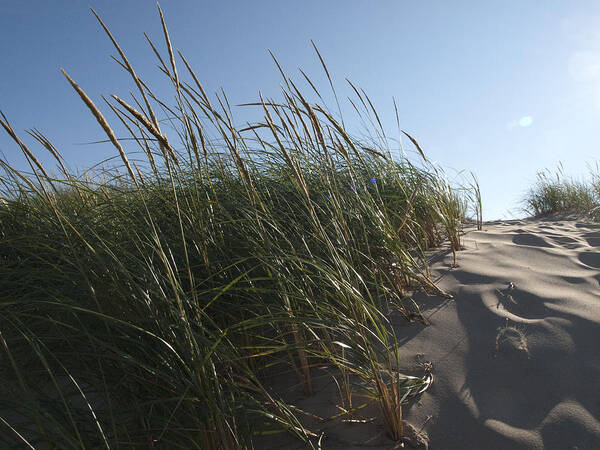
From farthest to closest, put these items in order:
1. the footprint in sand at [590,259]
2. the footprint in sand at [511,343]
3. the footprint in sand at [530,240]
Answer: the footprint in sand at [530,240] → the footprint in sand at [590,259] → the footprint in sand at [511,343]

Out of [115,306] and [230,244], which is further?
[230,244]

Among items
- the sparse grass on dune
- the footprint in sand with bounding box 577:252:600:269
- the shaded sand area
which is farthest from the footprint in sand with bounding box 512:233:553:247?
the sparse grass on dune

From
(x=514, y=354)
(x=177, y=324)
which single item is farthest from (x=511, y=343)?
(x=177, y=324)

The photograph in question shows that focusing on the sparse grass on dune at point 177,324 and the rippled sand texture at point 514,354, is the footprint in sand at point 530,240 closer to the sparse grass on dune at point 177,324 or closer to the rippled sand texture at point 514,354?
the rippled sand texture at point 514,354

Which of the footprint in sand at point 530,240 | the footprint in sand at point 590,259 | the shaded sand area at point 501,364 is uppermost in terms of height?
the footprint in sand at point 530,240

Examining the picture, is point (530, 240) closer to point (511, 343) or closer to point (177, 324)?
point (511, 343)

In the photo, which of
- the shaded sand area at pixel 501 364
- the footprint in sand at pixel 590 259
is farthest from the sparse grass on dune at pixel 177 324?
the footprint in sand at pixel 590 259

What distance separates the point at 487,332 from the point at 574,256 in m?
1.28

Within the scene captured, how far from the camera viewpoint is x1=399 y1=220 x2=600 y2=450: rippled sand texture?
47.8 inches

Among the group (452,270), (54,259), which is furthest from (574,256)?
(54,259)

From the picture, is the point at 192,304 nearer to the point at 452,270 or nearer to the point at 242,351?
the point at 242,351

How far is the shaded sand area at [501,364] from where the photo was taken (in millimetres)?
1200

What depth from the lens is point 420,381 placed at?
4.55 feet

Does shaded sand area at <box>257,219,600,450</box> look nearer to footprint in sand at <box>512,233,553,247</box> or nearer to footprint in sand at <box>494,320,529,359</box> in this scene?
footprint in sand at <box>494,320,529,359</box>
